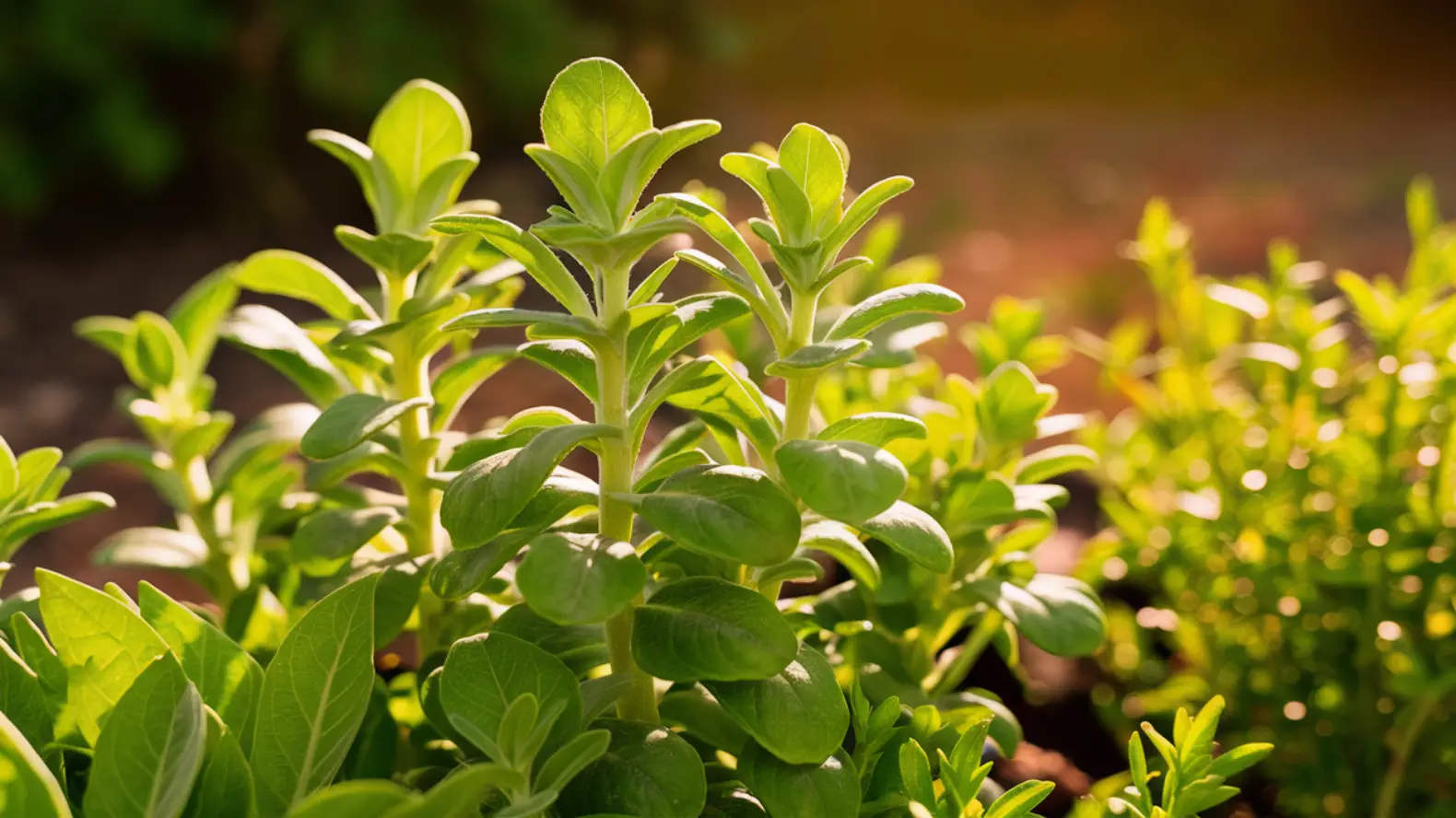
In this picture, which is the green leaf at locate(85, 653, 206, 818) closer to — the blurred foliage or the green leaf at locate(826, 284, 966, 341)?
the green leaf at locate(826, 284, 966, 341)

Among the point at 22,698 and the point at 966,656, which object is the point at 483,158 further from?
the point at 22,698

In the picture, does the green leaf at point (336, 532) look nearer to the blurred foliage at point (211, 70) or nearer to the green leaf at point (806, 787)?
the green leaf at point (806, 787)

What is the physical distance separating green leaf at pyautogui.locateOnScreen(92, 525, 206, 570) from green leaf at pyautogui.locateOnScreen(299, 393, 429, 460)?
225mm

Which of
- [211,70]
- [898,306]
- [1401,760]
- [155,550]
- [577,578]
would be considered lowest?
[1401,760]

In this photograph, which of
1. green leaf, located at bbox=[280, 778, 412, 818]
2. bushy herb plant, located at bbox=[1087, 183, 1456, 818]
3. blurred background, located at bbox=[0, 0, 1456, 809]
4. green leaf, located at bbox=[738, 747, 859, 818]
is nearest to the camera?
green leaf, located at bbox=[280, 778, 412, 818]

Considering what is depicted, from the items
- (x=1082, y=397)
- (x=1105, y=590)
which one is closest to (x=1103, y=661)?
(x=1105, y=590)

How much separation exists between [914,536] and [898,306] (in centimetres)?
10

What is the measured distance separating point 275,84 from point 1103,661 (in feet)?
8.67

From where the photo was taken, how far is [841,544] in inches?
21.1

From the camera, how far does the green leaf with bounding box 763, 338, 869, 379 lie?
18.9 inches

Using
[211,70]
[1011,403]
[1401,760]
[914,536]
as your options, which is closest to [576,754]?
[914,536]

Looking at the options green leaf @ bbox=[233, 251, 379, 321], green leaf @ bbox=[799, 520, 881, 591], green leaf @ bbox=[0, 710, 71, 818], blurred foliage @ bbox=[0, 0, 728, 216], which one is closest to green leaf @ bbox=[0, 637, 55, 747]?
green leaf @ bbox=[0, 710, 71, 818]

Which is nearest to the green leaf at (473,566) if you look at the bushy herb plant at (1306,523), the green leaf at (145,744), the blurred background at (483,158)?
the green leaf at (145,744)

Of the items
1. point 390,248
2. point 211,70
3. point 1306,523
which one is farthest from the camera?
point 211,70
